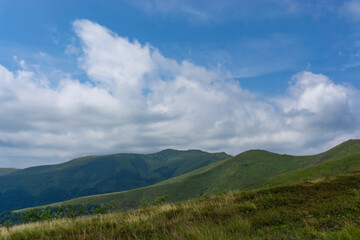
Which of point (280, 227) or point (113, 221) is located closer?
point (280, 227)

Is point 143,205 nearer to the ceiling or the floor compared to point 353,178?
nearer to the floor

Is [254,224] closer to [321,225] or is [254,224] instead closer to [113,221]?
[321,225]

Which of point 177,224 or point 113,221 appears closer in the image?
point 177,224

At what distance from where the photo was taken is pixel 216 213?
11.4 meters

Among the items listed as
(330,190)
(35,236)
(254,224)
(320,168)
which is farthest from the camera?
(320,168)

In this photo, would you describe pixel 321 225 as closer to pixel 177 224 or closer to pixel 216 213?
pixel 216 213

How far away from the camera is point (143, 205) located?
17828 mm

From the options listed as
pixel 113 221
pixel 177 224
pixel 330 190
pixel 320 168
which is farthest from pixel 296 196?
pixel 320 168

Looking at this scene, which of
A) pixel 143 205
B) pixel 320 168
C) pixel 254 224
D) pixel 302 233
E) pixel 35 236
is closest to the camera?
pixel 302 233

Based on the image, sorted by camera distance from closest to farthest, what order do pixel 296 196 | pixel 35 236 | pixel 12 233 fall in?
pixel 35 236, pixel 12 233, pixel 296 196

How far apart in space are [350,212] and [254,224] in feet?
13.7

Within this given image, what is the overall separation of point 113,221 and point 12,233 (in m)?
4.76

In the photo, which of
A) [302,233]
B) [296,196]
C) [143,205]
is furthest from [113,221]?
[296,196]

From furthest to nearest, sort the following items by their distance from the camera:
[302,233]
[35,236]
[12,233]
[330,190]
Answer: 1. [330,190]
2. [12,233]
3. [35,236]
4. [302,233]
